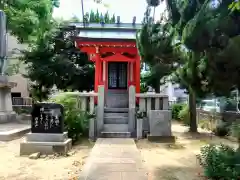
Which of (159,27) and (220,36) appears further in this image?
(159,27)

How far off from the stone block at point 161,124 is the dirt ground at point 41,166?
2561 millimetres

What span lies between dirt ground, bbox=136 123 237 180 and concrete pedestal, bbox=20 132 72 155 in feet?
7.59

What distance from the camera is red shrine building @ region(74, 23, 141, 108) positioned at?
39.5 ft

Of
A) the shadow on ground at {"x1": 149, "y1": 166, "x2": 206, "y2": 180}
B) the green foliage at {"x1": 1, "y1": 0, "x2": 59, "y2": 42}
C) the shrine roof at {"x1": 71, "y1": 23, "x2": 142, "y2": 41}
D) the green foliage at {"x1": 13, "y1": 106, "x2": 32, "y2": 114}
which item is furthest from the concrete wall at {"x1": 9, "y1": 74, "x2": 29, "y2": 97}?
the shadow on ground at {"x1": 149, "y1": 166, "x2": 206, "y2": 180}

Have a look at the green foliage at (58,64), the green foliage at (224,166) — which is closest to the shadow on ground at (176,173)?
the green foliage at (224,166)

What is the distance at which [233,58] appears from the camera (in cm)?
474

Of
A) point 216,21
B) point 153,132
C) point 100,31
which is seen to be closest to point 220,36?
point 216,21

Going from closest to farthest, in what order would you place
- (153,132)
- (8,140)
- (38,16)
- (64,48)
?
(153,132), (8,140), (38,16), (64,48)

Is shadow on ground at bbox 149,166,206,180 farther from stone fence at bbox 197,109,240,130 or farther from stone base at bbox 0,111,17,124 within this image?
stone base at bbox 0,111,17,124

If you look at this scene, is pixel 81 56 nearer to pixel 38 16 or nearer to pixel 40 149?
pixel 38 16

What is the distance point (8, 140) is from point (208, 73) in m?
8.03

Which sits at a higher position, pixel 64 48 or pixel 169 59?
pixel 64 48

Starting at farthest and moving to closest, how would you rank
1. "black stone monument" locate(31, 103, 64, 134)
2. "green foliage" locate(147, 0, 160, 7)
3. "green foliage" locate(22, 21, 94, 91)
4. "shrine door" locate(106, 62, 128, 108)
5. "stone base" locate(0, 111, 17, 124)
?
"green foliage" locate(22, 21, 94, 91) < "stone base" locate(0, 111, 17, 124) < "shrine door" locate(106, 62, 128, 108) < "black stone monument" locate(31, 103, 64, 134) < "green foliage" locate(147, 0, 160, 7)

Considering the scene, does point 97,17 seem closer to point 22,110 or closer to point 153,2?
point 22,110
